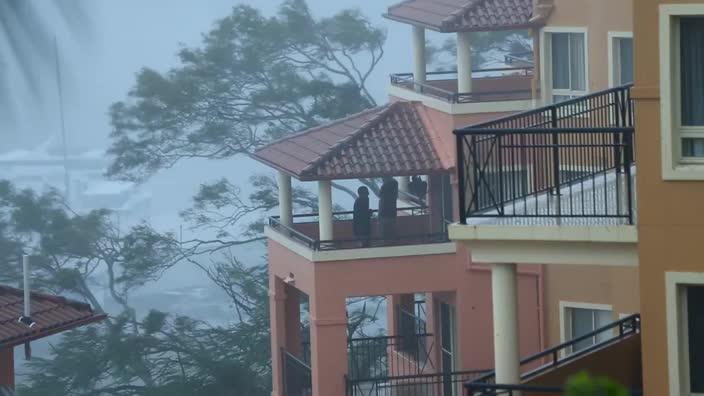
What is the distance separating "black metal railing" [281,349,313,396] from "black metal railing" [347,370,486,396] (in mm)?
978

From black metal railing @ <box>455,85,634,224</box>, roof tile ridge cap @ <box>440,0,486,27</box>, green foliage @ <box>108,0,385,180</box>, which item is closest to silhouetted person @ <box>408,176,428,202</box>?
roof tile ridge cap @ <box>440,0,486,27</box>

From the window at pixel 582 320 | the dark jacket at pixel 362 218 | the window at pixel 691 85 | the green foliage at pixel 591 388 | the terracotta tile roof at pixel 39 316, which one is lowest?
the window at pixel 582 320

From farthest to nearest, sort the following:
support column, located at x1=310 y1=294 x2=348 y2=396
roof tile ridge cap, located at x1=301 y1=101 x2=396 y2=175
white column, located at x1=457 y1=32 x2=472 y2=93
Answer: white column, located at x1=457 y1=32 x2=472 y2=93
roof tile ridge cap, located at x1=301 y1=101 x2=396 y2=175
support column, located at x1=310 y1=294 x2=348 y2=396

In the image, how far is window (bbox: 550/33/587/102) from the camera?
23.4 meters

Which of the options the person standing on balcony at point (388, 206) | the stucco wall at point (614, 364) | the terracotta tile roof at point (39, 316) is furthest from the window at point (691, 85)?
the person standing on balcony at point (388, 206)

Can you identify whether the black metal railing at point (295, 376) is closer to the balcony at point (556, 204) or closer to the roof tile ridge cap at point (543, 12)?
the roof tile ridge cap at point (543, 12)

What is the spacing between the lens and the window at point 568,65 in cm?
2341

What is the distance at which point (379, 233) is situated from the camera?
1032 inches

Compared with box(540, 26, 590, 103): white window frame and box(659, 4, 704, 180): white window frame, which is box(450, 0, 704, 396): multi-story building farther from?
box(540, 26, 590, 103): white window frame

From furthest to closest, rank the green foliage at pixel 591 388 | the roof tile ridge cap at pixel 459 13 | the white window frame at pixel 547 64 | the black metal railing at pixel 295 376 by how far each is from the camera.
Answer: the black metal railing at pixel 295 376, the roof tile ridge cap at pixel 459 13, the white window frame at pixel 547 64, the green foliage at pixel 591 388

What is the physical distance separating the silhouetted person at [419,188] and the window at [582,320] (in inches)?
271

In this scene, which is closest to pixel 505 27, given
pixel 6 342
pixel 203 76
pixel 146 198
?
pixel 6 342

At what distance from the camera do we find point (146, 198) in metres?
54.4

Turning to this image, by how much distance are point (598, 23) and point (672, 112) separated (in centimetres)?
978
